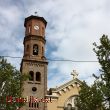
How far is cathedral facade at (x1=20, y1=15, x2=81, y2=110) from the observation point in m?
45.0

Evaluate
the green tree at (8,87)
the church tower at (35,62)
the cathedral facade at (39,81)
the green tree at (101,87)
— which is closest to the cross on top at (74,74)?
the cathedral facade at (39,81)

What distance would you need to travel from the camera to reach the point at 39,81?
46.5 metres

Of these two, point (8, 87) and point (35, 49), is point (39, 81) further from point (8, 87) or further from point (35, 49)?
point (8, 87)

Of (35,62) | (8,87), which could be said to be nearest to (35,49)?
(35,62)

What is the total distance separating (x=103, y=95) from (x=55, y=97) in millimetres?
22263

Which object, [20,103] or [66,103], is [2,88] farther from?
[66,103]

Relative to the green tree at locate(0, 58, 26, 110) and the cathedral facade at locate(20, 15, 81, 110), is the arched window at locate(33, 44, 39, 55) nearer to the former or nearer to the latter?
the cathedral facade at locate(20, 15, 81, 110)

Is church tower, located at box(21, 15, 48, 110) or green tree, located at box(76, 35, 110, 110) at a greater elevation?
church tower, located at box(21, 15, 48, 110)

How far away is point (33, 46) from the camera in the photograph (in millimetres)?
49000

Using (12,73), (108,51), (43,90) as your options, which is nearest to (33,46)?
(43,90)

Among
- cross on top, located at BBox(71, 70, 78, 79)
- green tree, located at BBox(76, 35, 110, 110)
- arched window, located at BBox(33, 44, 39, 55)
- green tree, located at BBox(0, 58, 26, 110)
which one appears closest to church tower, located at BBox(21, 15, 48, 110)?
arched window, located at BBox(33, 44, 39, 55)

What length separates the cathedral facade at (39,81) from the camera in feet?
148

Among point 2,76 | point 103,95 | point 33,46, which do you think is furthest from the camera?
point 33,46

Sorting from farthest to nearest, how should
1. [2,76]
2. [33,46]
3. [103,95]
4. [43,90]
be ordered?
1. [33,46]
2. [43,90]
3. [2,76]
4. [103,95]
